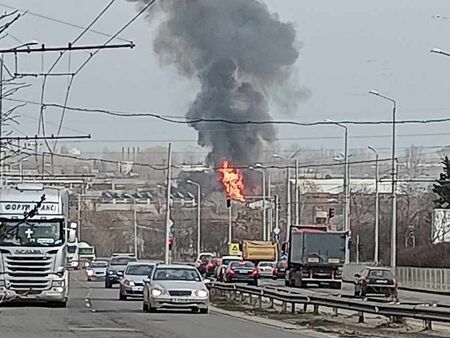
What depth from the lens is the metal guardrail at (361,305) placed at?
27.1m

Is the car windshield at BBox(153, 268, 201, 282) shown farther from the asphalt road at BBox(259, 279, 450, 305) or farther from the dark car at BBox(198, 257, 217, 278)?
the dark car at BBox(198, 257, 217, 278)

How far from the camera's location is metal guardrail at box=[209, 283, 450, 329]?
88.9 feet

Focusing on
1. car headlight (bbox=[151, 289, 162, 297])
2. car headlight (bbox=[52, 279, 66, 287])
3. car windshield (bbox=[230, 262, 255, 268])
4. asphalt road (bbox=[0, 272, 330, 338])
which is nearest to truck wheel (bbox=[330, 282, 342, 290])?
car windshield (bbox=[230, 262, 255, 268])

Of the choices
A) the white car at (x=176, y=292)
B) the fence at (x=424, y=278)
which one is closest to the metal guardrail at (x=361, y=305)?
the white car at (x=176, y=292)

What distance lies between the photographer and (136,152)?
115375 millimetres

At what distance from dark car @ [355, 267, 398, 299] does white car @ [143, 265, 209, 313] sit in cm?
1649

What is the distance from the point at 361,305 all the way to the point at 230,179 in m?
44.9

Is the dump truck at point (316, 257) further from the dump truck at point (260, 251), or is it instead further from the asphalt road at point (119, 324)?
the asphalt road at point (119, 324)

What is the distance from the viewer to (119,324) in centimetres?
2891

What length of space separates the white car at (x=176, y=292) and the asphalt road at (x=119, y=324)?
325mm

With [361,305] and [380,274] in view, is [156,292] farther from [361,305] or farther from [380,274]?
[380,274]

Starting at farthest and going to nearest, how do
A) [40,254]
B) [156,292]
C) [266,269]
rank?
[266,269] → [40,254] → [156,292]

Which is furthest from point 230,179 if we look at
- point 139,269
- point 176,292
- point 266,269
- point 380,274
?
point 176,292

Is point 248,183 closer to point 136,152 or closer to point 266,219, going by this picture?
point 266,219
